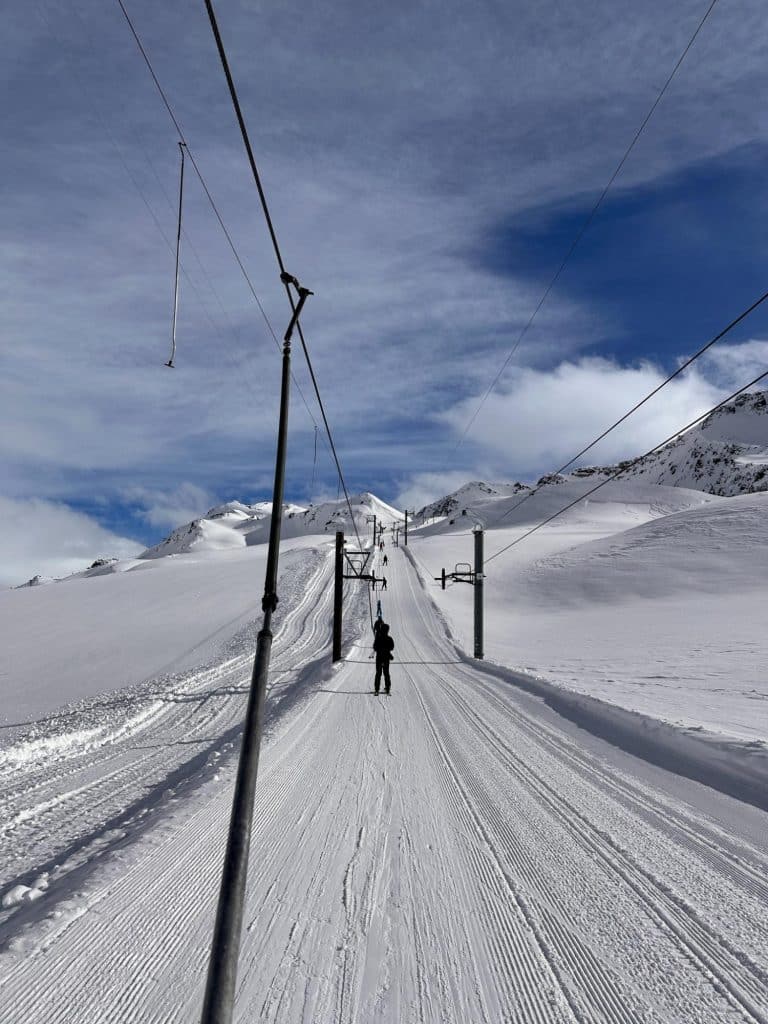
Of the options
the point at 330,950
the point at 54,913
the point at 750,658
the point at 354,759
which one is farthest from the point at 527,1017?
the point at 750,658

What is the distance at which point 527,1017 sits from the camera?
116 inches

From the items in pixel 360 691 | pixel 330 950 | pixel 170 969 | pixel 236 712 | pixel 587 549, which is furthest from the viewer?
pixel 587 549

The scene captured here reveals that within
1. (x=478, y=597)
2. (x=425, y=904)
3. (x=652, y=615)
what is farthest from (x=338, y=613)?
(x=652, y=615)

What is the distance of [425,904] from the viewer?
13.3ft

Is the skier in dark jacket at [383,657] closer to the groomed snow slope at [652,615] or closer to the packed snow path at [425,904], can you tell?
the groomed snow slope at [652,615]

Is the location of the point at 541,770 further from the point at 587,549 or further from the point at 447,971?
the point at 587,549

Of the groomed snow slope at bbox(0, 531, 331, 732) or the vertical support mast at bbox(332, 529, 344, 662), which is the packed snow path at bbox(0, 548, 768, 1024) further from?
the vertical support mast at bbox(332, 529, 344, 662)

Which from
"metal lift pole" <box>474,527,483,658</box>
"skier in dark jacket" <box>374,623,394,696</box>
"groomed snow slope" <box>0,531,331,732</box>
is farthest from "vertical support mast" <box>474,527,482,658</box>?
"groomed snow slope" <box>0,531,331,732</box>

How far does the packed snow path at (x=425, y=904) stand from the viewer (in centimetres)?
306

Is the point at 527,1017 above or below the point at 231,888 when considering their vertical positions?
below

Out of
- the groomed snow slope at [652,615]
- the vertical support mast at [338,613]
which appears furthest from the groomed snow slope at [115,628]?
the groomed snow slope at [652,615]

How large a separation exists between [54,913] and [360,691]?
11411mm

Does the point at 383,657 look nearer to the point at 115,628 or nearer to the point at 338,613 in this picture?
the point at 338,613

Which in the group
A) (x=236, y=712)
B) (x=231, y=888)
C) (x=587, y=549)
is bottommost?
(x=236, y=712)
